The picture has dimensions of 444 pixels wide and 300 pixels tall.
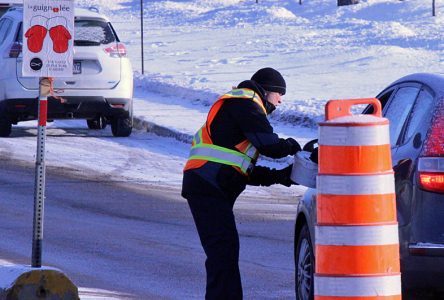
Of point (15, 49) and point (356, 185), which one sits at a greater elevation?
point (356, 185)

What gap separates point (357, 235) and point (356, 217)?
78 millimetres

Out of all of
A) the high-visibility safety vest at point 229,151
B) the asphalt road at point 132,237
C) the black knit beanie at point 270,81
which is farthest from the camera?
the asphalt road at point 132,237

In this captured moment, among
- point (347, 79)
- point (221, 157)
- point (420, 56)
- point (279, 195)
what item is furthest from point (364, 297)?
point (420, 56)

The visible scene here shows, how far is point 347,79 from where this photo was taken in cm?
2512

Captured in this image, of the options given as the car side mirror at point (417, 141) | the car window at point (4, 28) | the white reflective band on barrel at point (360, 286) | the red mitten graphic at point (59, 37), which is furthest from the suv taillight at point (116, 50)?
the white reflective band on barrel at point (360, 286)

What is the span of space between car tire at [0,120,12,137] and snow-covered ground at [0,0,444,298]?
4.2 inches

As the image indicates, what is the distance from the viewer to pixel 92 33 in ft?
59.7

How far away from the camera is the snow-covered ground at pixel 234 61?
17609 mm

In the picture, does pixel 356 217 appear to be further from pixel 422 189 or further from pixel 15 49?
pixel 15 49

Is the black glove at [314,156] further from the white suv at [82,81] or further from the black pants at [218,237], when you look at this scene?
the white suv at [82,81]

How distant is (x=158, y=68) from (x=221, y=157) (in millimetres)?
22221

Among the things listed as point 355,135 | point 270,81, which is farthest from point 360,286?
point 270,81

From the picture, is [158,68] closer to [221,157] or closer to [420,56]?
[420,56]

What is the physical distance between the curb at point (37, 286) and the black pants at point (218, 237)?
0.89m
